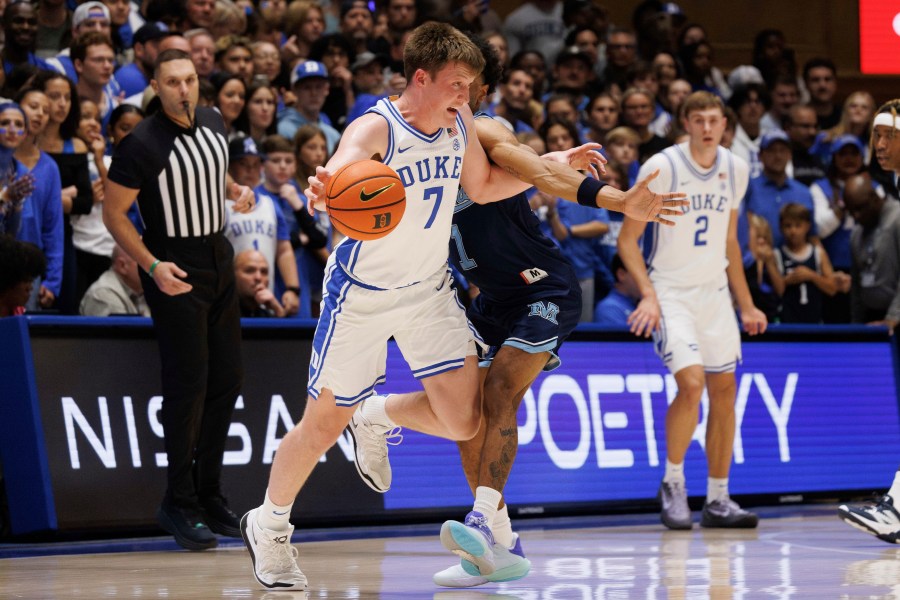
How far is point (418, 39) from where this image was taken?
5.33 meters

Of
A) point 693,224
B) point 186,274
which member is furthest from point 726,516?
point 186,274

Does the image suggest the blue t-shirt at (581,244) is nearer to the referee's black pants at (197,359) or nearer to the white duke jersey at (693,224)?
the white duke jersey at (693,224)

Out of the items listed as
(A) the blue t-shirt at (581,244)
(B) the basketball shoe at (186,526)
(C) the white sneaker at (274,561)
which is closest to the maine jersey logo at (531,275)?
(C) the white sneaker at (274,561)

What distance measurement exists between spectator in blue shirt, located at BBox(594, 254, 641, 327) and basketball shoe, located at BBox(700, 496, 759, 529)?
188 cm

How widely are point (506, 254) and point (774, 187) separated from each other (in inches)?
268

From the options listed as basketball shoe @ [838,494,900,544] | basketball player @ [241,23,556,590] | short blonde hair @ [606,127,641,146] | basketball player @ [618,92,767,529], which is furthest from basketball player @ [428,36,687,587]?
short blonde hair @ [606,127,641,146]

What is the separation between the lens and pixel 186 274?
715 centimetres

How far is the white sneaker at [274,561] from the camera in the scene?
5379mm

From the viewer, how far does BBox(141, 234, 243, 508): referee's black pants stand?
724cm

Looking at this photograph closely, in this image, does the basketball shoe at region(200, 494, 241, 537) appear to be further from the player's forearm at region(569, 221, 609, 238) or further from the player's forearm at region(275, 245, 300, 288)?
the player's forearm at region(569, 221, 609, 238)

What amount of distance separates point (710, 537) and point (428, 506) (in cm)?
189

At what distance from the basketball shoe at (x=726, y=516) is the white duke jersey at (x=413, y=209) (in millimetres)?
3883

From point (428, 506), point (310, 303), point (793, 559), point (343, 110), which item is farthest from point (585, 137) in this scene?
point (793, 559)

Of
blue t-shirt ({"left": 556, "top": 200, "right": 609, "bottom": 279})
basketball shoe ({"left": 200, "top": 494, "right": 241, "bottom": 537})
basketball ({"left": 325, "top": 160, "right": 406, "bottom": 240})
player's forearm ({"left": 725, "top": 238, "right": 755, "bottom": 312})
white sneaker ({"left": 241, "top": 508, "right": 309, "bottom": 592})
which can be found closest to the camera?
basketball ({"left": 325, "top": 160, "right": 406, "bottom": 240})
